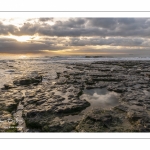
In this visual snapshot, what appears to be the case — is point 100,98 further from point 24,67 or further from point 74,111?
point 24,67

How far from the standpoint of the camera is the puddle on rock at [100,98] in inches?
352

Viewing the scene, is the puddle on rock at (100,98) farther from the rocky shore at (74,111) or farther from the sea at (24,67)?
the sea at (24,67)

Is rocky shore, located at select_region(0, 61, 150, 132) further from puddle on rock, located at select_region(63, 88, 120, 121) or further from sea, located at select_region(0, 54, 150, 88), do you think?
sea, located at select_region(0, 54, 150, 88)

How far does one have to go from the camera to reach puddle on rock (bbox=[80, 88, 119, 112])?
8945 millimetres

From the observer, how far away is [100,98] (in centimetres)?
1003

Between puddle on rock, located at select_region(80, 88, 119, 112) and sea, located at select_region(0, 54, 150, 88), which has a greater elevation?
sea, located at select_region(0, 54, 150, 88)

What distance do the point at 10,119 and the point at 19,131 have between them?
92 centimetres

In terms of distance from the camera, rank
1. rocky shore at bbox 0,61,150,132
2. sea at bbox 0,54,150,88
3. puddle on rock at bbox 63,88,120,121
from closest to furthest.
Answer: rocky shore at bbox 0,61,150,132
puddle on rock at bbox 63,88,120,121
sea at bbox 0,54,150,88

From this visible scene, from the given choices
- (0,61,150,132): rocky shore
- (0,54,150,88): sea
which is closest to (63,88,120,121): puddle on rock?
(0,61,150,132): rocky shore

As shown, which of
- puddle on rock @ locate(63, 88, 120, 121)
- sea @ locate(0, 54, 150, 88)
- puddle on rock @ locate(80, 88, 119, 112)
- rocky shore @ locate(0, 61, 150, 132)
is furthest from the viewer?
sea @ locate(0, 54, 150, 88)

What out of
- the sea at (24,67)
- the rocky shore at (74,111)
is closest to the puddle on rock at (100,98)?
the rocky shore at (74,111)

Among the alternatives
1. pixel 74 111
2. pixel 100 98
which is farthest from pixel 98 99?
pixel 74 111
